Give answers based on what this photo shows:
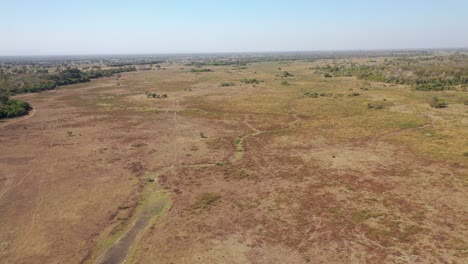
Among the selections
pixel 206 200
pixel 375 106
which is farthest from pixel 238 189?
pixel 375 106

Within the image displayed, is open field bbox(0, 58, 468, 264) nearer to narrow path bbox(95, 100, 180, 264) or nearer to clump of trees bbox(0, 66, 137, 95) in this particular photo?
narrow path bbox(95, 100, 180, 264)

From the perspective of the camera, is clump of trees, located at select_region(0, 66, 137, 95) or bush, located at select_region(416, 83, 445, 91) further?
clump of trees, located at select_region(0, 66, 137, 95)

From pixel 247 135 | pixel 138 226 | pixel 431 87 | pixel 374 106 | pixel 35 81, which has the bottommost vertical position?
pixel 138 226

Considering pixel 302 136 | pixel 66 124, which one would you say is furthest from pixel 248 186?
pixel 66 124

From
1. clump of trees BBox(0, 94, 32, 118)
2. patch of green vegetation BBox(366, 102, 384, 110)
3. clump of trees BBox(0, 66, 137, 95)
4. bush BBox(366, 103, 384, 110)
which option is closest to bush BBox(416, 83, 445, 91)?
patch of green vegetation BBox(366, 102, 384, 110)

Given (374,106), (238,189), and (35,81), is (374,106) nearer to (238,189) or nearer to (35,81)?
(238,189)
